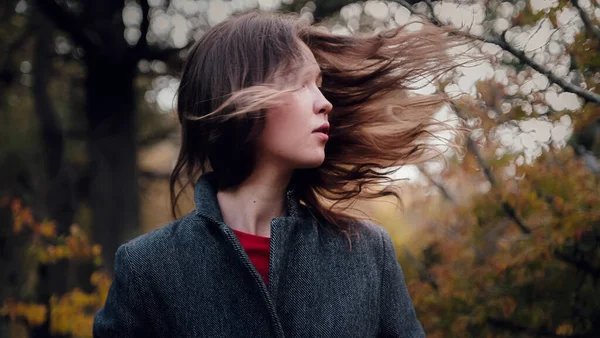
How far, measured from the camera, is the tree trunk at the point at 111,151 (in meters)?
6.29

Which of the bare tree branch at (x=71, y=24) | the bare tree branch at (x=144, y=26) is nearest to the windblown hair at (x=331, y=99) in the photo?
the bare tree branch at (x=144, y=26)

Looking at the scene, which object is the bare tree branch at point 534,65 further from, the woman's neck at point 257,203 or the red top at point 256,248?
the red top at point 256,248

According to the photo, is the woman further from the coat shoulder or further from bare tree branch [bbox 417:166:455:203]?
bare tree branch [bbox 417:166:455:203]

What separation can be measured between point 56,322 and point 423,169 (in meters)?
2.84

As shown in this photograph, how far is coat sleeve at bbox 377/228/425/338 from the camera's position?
202 cm

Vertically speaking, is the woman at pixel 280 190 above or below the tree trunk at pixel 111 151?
above

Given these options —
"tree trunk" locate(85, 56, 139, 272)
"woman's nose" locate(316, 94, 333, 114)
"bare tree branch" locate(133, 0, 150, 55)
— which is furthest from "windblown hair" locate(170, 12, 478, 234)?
"tree trunk" locate(85, 56, 139, 272)

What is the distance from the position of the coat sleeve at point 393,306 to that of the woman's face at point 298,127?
1.45ft

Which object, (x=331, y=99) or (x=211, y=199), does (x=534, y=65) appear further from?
(x=211, y=199)

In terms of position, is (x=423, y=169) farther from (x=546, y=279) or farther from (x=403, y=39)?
(x=403, y=39)

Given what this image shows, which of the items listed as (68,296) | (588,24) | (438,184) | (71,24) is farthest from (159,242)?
(71,24)

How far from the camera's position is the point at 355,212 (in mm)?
2211

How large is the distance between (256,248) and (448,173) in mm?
1566

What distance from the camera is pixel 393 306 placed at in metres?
2.04
